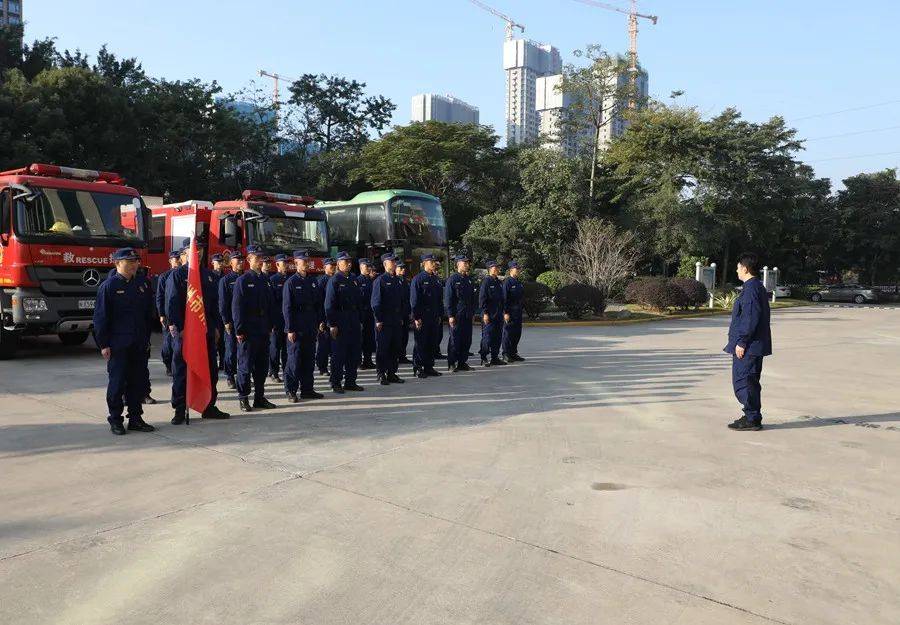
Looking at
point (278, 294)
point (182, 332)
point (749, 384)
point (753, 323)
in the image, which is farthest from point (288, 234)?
point (749, 384)

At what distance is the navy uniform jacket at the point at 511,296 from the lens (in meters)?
11.4

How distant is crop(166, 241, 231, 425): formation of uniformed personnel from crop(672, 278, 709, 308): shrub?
19.4 meters

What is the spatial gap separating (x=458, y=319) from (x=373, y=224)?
7850mm

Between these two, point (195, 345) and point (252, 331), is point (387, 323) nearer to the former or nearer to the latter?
point (252, 331)

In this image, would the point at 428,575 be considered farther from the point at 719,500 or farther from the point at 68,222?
the point at 68,222

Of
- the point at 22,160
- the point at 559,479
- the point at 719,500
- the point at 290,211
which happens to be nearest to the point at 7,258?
the point at 290,211

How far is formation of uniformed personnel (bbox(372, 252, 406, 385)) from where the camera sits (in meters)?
9.22

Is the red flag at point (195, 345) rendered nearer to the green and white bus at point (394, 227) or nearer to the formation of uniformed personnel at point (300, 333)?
the formation of uniformed personnel at point (300, 333)

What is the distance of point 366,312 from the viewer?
34.4 ft

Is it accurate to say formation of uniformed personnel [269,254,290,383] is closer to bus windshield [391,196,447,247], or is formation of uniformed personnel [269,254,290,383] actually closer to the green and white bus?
the green and white bus

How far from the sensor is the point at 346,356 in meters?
8.74

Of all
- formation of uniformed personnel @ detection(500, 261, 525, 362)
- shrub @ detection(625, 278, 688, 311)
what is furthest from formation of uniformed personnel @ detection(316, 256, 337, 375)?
shrub @ detection(625, 278, 688, 311)

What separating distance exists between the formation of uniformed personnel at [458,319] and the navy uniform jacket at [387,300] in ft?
4.31

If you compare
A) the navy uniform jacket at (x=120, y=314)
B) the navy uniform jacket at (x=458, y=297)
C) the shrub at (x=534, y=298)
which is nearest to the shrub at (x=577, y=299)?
the shrub at (x=534, y=298)
